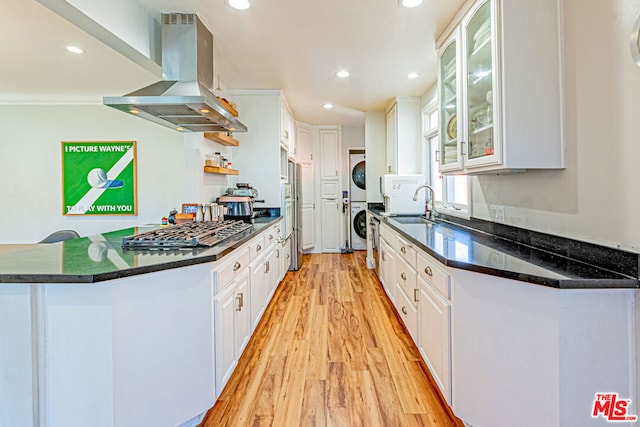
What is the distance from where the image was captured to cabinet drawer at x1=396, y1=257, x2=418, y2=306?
2.41 metres

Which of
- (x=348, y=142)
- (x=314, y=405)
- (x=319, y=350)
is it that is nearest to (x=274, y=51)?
(x=319, y=350)

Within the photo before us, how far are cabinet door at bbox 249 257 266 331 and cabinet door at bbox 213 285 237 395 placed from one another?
1.70 feet

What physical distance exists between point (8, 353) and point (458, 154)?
260 cm

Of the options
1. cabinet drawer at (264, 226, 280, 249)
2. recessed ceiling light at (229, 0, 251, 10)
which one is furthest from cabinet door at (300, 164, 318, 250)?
recessed ceiling light at (229, 0, 251, 10)

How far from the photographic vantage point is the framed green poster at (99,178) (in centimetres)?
432

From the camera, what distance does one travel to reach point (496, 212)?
92.7 inches

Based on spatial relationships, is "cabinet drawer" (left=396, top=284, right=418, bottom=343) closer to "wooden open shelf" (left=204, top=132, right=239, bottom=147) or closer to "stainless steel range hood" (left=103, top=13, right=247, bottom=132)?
"stainless steel range hood" (left=103, top=13, right=247, bottom=132)

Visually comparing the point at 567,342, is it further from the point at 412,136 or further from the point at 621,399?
the point at 412,136

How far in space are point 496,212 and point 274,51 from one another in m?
2.27

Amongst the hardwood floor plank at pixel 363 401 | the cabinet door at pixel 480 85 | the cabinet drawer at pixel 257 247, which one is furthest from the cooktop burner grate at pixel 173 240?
the cabinet door at pixel 480 85

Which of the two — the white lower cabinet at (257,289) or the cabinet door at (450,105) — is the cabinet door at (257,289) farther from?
the cabinet door at (450,105)

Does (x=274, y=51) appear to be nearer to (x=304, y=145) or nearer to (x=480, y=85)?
Result: (x=480, y=85)

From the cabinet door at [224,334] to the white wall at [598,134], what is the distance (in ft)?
5.91

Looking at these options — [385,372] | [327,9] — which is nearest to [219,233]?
[385,372]
